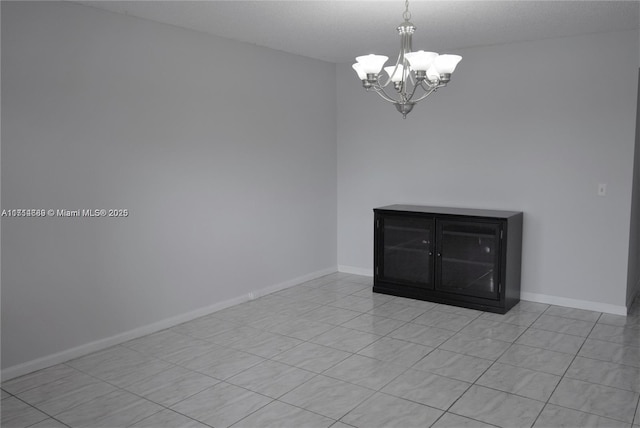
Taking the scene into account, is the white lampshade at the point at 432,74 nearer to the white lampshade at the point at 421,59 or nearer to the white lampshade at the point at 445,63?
the white lampshade at the point at 445,63

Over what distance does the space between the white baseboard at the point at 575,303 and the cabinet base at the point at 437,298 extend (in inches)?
5.3

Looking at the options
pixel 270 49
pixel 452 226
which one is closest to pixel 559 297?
pixel 452 226

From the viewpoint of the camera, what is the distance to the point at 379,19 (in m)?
3.62

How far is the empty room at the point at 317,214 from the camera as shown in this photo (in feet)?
9.66

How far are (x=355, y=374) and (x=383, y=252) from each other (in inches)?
76.1

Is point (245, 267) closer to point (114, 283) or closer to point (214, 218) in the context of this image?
point (214, 218)

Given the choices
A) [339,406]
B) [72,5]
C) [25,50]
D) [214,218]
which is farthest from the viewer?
[214,218]

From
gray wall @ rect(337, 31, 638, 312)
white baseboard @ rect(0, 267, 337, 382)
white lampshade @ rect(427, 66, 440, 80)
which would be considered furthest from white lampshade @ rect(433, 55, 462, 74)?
white baseboard @ rect(0, 267, 337, 382)

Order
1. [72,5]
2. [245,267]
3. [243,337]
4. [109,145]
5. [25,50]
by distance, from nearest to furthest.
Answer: [25,50] < [72,5] < [109,145] < [243,337] < [245,267]

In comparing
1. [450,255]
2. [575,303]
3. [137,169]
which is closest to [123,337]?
[137,169]

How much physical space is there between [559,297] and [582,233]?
0.61 metres

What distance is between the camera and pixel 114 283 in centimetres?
362

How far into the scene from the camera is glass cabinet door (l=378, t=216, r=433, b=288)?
465 centimetres
